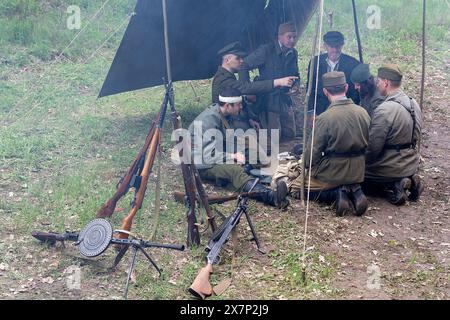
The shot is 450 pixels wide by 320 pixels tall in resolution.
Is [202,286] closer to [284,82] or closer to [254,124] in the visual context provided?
[254,124]

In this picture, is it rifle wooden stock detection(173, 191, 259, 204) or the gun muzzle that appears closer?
the gun muzzle

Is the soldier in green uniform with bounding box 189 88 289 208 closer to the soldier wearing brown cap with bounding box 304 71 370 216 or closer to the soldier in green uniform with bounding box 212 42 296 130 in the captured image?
the soldier in green uniform with bounding box 212 42 296 130

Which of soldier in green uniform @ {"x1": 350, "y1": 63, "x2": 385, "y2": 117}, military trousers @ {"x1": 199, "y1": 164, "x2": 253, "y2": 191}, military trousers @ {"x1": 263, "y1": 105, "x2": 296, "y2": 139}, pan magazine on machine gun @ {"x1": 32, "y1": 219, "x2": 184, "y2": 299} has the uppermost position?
soldier in green uniform @ {"x1": 350, "y1": 63, "x2": 385, "y2": 117}

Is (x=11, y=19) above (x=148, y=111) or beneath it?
above

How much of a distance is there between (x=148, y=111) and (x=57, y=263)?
13.9ft

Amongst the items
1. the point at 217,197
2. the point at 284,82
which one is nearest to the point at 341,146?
the point at 217,197

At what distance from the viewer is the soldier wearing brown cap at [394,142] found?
657 centimetres

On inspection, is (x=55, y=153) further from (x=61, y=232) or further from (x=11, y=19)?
(x=11, y=19)

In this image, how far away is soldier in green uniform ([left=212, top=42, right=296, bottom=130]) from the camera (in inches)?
297

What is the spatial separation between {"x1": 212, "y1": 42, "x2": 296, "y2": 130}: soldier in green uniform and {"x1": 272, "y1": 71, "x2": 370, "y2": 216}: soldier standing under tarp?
3.94 feet

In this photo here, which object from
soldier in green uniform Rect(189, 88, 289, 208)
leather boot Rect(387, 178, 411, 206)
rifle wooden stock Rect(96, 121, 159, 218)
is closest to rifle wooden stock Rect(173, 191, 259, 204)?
soldier in green uniform Rect(189, 88, 289, 208)

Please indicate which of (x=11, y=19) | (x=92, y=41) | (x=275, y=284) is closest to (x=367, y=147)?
(x=275, y=284)
